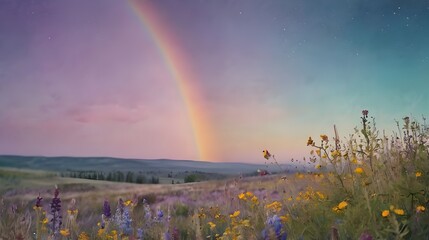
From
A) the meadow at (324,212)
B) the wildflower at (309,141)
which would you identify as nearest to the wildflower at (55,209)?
the meadow at (324,212)

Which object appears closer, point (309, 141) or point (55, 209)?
point (55, 209)

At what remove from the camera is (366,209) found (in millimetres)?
5062

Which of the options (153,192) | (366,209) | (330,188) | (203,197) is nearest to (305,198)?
(330,188)

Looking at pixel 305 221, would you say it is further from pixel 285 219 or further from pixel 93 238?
pixel 93 238

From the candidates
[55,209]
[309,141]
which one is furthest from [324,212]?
[55,209]

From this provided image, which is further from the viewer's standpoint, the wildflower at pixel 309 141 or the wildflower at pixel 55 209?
the wildflower at pixel 309 141

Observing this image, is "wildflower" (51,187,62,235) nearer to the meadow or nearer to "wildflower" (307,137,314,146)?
the meadow

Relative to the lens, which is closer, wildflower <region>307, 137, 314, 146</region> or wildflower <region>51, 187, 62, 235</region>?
wildflower <region>51, 187, 62, 235</region>

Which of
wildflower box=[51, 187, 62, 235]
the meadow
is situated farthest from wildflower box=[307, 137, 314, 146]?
wildflower box=[51, 187, 62, 235]

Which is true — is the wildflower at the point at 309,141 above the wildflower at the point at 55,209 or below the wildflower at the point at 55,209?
above

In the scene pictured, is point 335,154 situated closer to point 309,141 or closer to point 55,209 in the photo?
point 309,141

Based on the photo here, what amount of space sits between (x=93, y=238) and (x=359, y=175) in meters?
3.78

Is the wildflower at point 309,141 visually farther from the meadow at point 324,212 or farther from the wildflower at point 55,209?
the wildflower at point 55,209

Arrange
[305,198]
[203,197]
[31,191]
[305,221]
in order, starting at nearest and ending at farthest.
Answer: [305,221] < [305,198] < [203,197] < [31,191]
